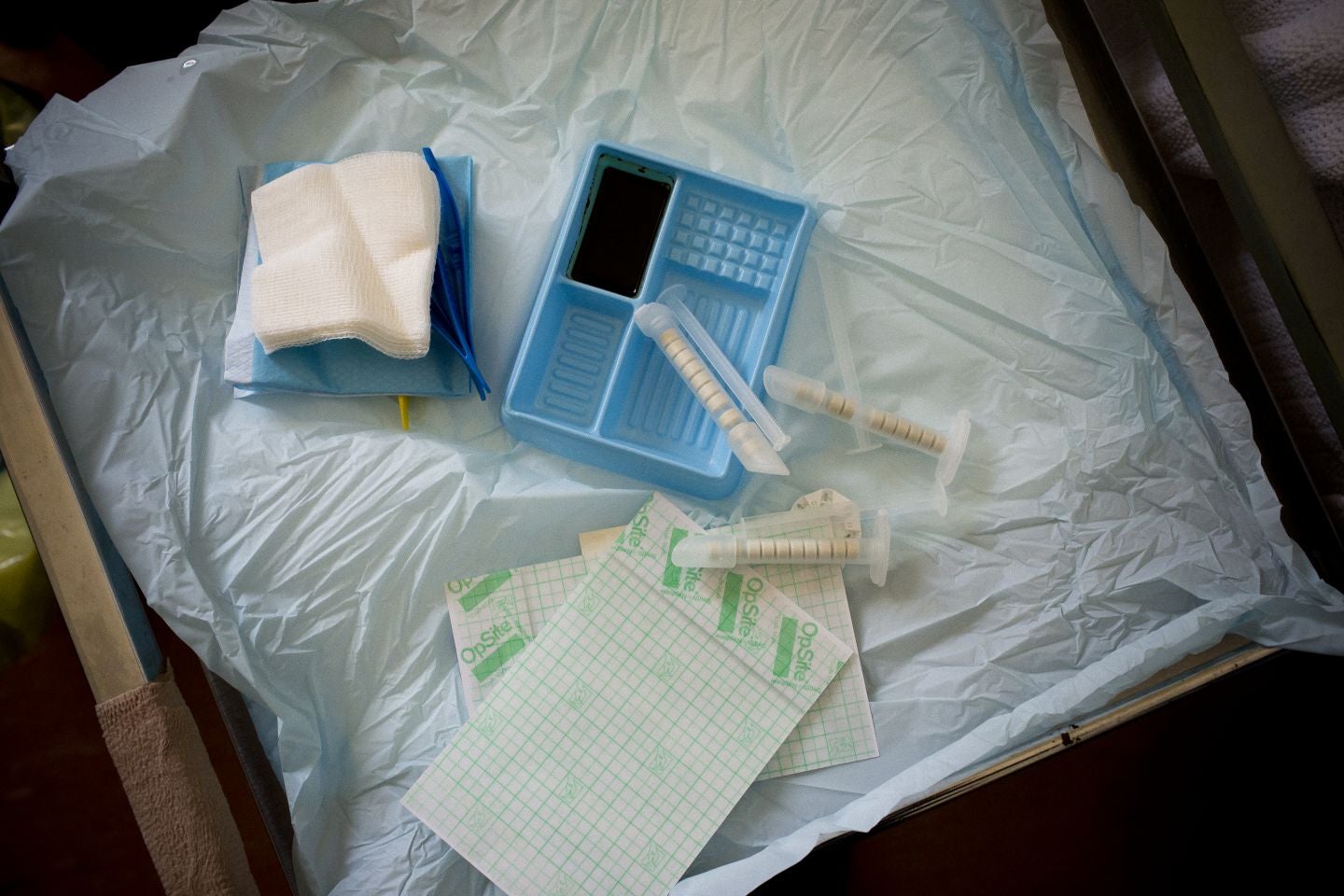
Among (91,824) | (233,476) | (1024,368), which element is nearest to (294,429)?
(233,476)

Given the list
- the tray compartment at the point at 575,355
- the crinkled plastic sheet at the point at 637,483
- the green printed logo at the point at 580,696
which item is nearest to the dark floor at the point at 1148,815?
the crinkled plastic sheet at the point at 637,483

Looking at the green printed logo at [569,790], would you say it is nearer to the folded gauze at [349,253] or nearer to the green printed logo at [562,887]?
the green printed logo at [562,887]

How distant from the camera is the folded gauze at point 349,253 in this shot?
2.96 feet

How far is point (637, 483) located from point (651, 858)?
0.40 meters

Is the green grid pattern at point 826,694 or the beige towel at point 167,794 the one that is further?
the green grid pattern at point 826,694

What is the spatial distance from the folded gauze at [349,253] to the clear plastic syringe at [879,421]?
0.40 m

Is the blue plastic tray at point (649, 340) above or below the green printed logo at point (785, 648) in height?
above

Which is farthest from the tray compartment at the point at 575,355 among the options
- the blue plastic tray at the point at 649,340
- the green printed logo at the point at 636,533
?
the green printed logo at the point at 636,533

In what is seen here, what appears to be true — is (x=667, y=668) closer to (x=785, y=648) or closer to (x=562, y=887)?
(x=785, y=648)

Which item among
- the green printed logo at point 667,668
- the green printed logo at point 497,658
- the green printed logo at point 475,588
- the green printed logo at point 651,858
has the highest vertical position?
the green printed logo at point 475,588

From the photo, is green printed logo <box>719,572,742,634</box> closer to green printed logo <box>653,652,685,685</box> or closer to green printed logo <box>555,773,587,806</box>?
green printed logo <box>653,652,685,685</box>

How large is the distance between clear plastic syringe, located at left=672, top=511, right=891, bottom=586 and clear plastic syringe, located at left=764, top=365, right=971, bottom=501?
0.09m

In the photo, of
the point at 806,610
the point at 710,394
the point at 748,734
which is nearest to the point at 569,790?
the point at 748,734

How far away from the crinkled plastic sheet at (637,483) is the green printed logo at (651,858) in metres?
0.06
